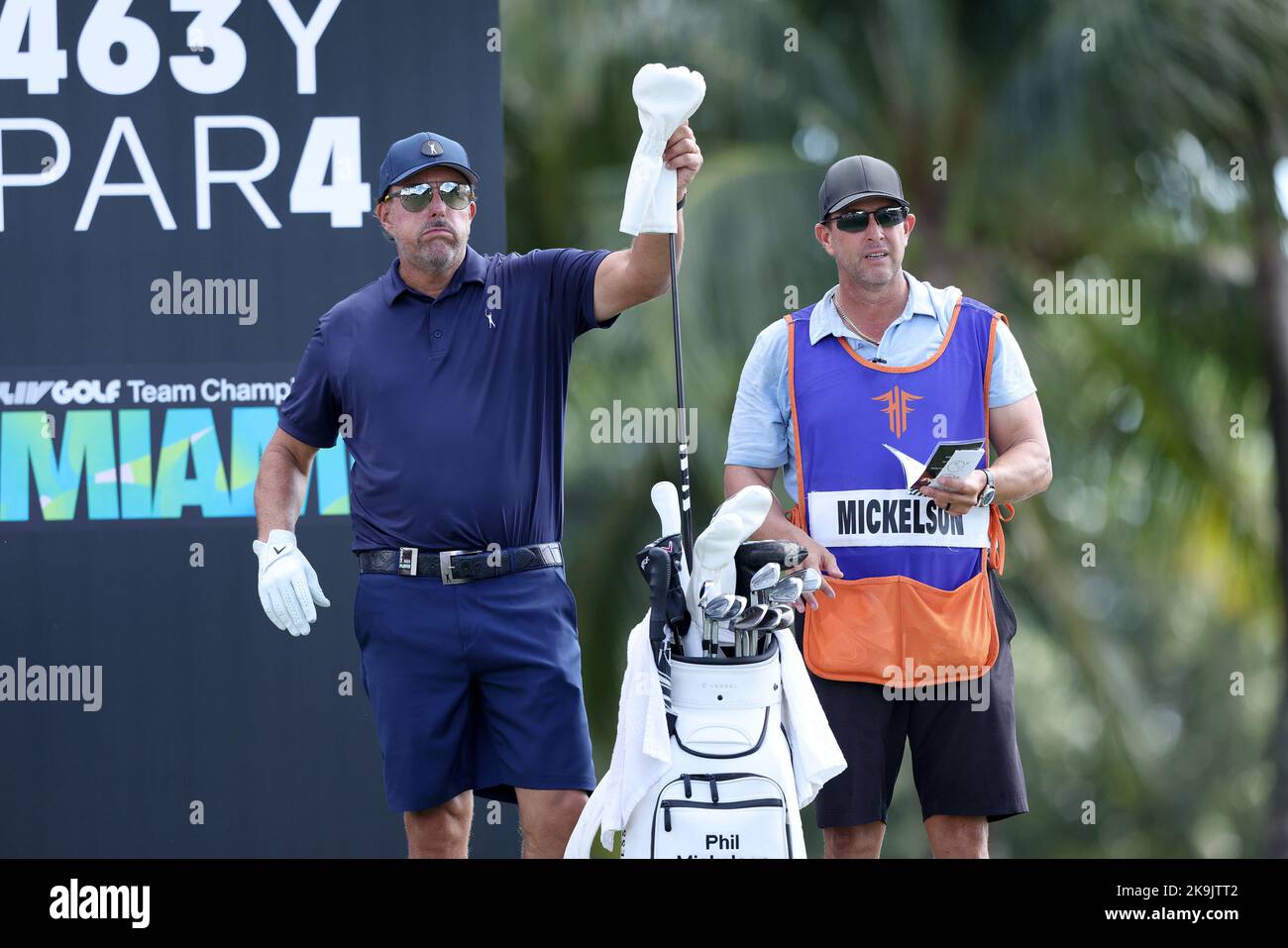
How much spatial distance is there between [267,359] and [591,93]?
465 centimetres

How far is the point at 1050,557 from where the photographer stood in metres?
10.4

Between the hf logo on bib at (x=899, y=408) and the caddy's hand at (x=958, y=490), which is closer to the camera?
the caddy's hand at (x=958, y=490)

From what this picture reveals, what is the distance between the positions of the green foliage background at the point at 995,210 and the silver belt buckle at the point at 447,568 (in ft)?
14.7

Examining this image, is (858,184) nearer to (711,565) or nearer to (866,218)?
(866,218)

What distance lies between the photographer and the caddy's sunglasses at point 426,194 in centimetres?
414

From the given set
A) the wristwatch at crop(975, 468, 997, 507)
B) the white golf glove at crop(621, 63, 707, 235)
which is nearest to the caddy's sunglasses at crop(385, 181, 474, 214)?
the white golf glove at crop(621, 63, 707, 235)

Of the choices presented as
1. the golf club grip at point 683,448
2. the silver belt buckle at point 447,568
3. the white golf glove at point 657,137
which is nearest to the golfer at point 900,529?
the golf club grip at point 683,448

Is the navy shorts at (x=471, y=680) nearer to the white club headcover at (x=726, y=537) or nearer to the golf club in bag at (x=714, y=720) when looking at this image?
the golf club in bag at (x=714, y=720)

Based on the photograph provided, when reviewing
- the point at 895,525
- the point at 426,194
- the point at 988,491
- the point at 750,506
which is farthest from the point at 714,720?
the point at 426,194

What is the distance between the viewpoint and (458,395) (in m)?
4.09

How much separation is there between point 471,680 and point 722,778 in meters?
0.94

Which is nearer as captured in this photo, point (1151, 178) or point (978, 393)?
point (978, 393)

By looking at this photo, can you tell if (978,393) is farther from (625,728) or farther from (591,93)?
(591,93)
